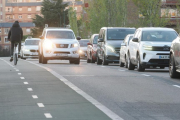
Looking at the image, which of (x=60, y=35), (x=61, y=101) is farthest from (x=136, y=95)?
(x=60, y=35)

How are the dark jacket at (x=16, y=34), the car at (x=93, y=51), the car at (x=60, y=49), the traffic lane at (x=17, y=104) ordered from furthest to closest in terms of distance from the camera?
the car at (x=93, y=51) → the car at (x=60, y=49) → the dark jacket at (x=16, y=34) → the traffic lane at (x=17, y=104)

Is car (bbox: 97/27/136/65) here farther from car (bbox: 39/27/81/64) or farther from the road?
the road

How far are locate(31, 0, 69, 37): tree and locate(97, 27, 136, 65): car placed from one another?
94.5 m

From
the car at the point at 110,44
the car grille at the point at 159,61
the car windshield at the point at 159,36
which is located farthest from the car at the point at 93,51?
the car grille at the point at 159,61

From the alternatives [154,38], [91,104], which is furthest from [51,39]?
[91,104]

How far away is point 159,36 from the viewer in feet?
76.2

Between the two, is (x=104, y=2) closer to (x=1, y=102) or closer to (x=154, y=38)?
(x=154, y=38)

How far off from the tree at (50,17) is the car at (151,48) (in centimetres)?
10181

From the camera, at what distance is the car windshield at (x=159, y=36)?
2307 centimetres

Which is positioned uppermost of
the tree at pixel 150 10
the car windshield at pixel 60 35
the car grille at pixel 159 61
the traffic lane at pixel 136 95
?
the tree at pixel 150 10

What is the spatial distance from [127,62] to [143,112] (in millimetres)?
15737

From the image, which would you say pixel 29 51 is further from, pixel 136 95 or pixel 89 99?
pixel 89 99

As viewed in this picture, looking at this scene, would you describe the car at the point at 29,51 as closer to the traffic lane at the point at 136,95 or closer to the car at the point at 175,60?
the car at the point at 175,60

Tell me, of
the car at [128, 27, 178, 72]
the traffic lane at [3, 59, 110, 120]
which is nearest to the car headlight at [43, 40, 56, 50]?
the car at [128, 27, 178, 72]
